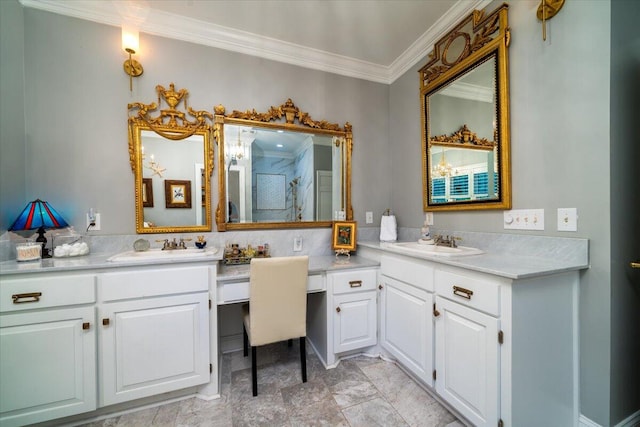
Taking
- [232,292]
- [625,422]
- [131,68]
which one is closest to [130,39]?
[131,68]

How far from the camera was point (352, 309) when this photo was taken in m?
1.94

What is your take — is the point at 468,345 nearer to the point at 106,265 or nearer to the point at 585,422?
the point at 585,422

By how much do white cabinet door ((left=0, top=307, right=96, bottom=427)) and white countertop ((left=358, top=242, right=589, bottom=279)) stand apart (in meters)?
2.05

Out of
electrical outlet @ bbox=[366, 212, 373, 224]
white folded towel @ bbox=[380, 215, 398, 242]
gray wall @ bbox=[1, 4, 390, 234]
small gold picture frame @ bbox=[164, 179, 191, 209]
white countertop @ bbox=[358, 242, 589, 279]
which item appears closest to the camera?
white countertop @ bbox=[358, 242, 589, 279]

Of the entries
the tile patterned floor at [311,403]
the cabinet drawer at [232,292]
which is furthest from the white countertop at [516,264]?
the cabinet drawer at [232,292]

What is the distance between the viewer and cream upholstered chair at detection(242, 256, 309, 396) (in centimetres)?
159

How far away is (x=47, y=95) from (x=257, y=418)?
2.61m

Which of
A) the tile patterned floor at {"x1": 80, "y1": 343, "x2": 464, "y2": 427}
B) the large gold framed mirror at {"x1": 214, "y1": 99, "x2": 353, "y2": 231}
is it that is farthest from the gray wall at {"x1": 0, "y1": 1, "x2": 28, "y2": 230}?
the tile patterned floor at {"x1": 80, "y1": 343, "x2": 464, "y2": 427}

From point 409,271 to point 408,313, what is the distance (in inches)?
11.6

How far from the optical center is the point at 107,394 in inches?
55.9

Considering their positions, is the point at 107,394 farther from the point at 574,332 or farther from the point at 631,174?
the point at 631,174

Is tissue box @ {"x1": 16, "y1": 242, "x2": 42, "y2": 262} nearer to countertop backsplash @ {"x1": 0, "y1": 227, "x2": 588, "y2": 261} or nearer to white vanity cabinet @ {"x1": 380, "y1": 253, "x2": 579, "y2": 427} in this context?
countertop backsplash @ {"x1": 0, "y1": 227, "x2": 588, "y2": 261}

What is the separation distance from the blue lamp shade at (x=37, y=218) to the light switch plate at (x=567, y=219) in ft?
10.0

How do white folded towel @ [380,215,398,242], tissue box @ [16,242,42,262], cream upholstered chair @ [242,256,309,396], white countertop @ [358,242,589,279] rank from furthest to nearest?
1. white folded towel @ [380,215,398,242]
2. cream upholstered chair @ [242,256,309,396]
3. tissue box @ [16,242,42,262]
4. white countertop @ [358,242,589,279]
